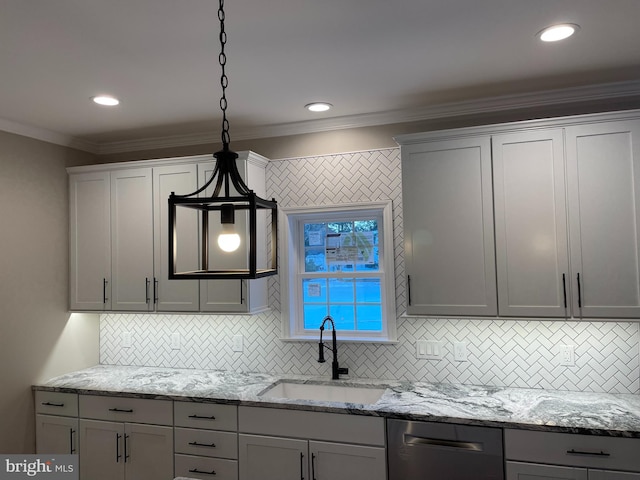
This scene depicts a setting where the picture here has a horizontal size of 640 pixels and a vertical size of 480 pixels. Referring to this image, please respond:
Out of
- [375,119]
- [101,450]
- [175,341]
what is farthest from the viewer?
[175,341]

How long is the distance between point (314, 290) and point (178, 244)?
Result: 1026 mm

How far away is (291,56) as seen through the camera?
234cm

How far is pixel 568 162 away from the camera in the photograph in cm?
267

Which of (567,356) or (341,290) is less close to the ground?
(341,290)

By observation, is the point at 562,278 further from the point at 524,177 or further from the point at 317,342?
the point at 317,342

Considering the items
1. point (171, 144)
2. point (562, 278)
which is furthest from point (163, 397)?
point (562, 278)

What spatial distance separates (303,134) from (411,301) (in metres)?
1.45

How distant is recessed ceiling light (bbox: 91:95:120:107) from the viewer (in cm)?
284

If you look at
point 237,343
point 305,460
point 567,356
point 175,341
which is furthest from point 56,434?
point 567,356

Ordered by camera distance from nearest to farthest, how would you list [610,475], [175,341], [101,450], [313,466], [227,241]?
1. [227,241]
2. [610,475]
3. [313,466]
4. [101,450]
5. [175,341]

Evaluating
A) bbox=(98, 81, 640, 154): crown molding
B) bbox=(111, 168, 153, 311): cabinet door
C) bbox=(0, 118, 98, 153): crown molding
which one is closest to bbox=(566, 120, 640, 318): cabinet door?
bbox=(98, 81, 640, 154): crown molding

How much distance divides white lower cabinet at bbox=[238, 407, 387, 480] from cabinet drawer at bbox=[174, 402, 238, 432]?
6cm

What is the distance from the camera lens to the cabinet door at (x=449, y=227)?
9.19 ft

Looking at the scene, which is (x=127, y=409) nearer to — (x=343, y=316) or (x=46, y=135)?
(x=343, y=316)
